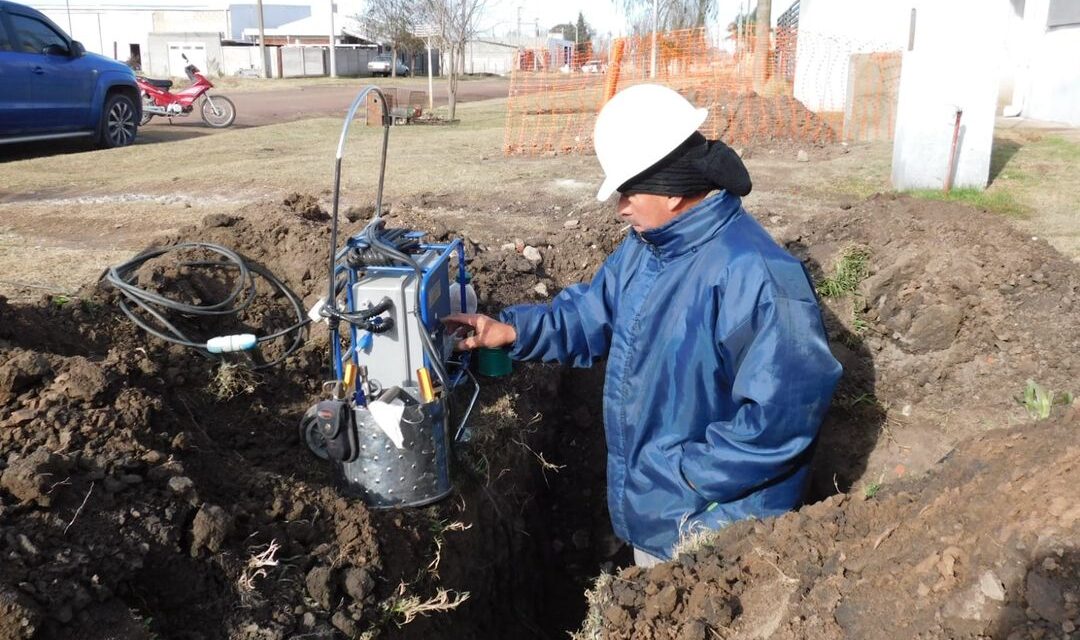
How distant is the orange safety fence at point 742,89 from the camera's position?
1334 cm

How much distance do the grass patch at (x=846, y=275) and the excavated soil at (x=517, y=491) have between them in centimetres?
7

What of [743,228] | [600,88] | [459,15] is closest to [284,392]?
[743,228]

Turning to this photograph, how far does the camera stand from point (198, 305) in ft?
12.8

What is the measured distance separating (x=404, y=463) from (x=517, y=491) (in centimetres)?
118

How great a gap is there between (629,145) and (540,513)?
269 centimetres

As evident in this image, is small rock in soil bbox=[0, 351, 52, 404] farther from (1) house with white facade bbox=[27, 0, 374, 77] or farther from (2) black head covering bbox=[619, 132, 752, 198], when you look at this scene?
(1) house with white facade bbox=[27, 0, 374, 77]

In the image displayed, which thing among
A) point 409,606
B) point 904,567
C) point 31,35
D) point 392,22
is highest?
point 392,22

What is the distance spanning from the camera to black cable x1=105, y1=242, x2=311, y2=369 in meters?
3.62

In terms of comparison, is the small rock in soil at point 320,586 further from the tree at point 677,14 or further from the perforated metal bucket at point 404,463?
the tree at point 677,14

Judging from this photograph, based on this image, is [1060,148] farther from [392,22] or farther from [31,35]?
[392,22]

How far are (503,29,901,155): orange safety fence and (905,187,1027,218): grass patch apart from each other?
4.26 meters

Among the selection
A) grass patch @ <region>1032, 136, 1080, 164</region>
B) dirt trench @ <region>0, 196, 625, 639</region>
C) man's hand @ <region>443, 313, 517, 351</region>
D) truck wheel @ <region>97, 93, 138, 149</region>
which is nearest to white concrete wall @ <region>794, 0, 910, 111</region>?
grass patch @ <region>1032, 136, 1080, 164</region>

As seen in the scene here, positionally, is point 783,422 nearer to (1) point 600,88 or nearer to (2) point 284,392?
(2) point 284,392

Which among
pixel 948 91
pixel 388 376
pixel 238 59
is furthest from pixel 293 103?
pixel 238 59
